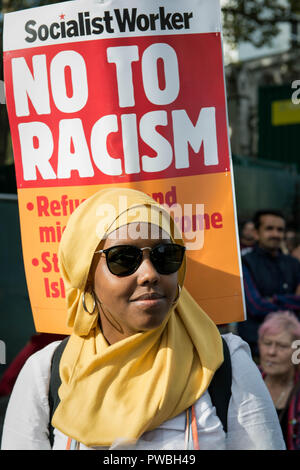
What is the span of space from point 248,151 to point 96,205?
18.1 metres

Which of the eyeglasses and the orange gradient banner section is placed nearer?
the eyeglasses

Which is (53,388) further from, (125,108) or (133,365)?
(125,108)

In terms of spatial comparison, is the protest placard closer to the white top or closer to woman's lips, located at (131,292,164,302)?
the white top

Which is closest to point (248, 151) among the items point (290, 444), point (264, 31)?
point (264, 31)

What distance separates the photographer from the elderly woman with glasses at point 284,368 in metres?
2.86

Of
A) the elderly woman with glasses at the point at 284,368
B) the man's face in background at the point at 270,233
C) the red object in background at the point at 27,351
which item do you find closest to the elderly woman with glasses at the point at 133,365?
the elderly woman with glasses at the point at 284,368

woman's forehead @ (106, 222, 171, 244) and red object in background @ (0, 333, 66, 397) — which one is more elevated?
woman's forehead @ (106, 222, 171, 244)

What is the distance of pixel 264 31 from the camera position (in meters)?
10.8

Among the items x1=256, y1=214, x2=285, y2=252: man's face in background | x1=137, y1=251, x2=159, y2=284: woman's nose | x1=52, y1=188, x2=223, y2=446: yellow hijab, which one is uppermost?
x1=137, y1=251, x2=159, y2=284: woman's nose

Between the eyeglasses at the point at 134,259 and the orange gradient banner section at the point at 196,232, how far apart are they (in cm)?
67

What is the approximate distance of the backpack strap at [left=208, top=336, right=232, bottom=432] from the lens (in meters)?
1.58

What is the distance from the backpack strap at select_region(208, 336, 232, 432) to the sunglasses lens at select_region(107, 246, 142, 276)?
381 mm

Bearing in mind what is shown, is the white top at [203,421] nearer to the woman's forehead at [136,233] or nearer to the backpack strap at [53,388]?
the backpack strap at [53,388]

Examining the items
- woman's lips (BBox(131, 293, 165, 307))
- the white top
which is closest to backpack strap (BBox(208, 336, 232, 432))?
the white top
